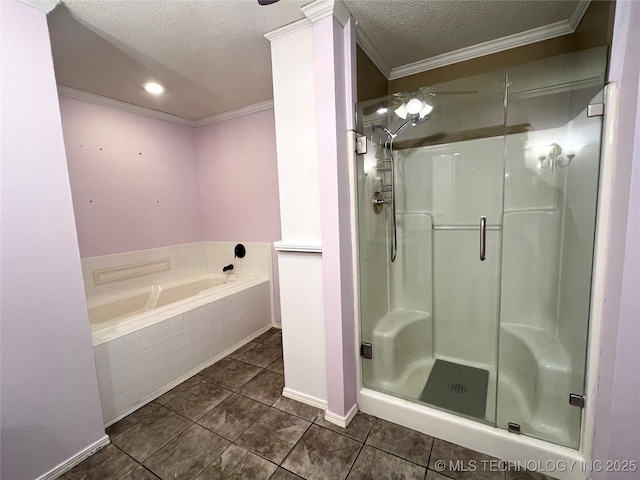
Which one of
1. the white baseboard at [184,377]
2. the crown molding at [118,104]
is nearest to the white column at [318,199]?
the white baseboard at [184,377]

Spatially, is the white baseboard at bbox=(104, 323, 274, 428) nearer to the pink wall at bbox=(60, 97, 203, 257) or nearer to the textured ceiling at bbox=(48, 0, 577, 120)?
the pink wall at bbox=(60, 97, 203, 257)

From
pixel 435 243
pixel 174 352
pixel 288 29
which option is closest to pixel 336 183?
pixel 288 29

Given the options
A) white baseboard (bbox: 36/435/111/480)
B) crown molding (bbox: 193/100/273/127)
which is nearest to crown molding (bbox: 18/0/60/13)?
crown molding (bbox: 193/100/273/127)

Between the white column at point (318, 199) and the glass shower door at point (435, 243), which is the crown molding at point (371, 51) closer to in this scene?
the white column at point (318, 199)

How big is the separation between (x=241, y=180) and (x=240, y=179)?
0.06 feet

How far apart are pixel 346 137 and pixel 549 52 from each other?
144cm

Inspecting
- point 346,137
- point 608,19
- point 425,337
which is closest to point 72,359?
point 346,137

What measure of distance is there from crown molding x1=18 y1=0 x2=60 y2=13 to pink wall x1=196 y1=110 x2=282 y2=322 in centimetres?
172

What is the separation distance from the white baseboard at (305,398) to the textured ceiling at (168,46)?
2308mm

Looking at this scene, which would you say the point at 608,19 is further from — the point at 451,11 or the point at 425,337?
the point at 425,337

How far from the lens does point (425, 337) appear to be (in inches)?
84.2

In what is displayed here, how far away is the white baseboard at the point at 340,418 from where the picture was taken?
1.60m

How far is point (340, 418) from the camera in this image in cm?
161

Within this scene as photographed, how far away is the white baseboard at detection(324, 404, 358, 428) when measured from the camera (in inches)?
63.0
